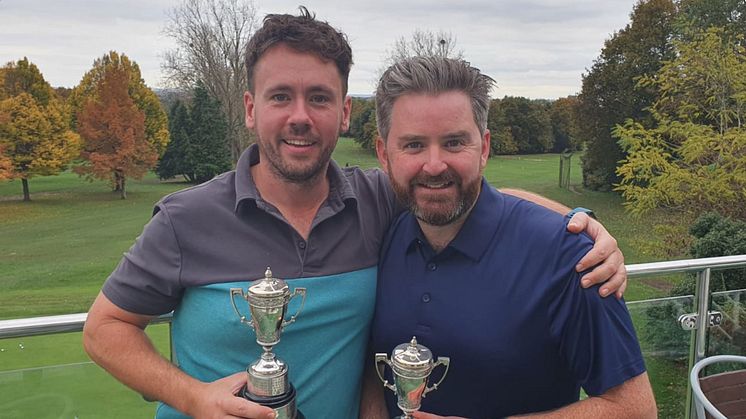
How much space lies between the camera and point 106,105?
42.2m

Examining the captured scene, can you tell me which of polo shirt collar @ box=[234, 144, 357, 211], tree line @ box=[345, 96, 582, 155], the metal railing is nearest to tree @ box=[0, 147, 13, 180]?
tree line @ box=[345, 96, 582, 155]

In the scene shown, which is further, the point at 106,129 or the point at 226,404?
the point at 106,129

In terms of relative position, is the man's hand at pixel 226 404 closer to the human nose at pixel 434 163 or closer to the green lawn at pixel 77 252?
the human nose at pixel 434 163

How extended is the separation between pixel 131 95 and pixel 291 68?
4967cm

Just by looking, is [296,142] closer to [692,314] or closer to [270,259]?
[270,259]

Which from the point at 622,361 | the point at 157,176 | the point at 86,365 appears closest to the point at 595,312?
the point at 622,361

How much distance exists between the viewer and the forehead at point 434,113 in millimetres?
1892

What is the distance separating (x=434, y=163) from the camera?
1.88 m

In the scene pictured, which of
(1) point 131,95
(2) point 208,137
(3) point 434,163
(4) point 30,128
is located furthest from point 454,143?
(1) point 131,95

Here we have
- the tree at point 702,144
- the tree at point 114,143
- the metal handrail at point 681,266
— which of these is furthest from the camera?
the tree at point 114,143

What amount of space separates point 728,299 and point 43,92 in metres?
43.6

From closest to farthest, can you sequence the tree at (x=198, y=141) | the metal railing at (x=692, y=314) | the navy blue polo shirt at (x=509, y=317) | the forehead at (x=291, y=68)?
the navy blue polo shirt at (x=509, y=317)
the forehead at (x=291, y=68)
the metal railing at (x=692, y=314)
the tree at (x=198, y=141)

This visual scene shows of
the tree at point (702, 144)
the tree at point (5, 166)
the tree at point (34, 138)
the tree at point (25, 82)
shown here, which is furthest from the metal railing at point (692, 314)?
the tree at point (25, 82)

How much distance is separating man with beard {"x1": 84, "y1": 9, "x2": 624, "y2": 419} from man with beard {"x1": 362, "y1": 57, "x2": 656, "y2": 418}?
190 mm
